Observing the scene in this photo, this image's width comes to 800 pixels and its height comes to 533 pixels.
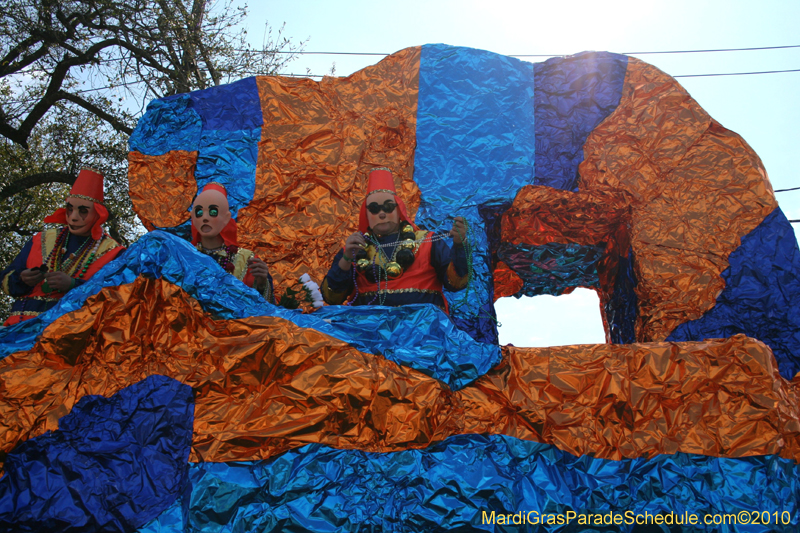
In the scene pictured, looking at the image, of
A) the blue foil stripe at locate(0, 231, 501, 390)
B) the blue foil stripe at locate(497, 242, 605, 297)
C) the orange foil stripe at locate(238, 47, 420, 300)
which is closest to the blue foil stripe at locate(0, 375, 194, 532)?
the blue foil stripe at locate(0, 231, 501, 390)

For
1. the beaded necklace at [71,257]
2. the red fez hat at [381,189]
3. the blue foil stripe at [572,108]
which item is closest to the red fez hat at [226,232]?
the beaded necklace at [71,257]

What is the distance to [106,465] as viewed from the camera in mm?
2078

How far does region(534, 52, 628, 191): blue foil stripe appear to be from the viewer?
13.3 ft

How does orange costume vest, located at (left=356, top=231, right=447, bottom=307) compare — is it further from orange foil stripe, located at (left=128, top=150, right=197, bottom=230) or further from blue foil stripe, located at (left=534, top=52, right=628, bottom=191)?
orange foil stripe, located at (left=128, top=150, right=197, bottom=230)

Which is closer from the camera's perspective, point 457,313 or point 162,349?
point 162,349

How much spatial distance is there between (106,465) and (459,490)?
1.34 m

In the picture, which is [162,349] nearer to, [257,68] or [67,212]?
[67,212]

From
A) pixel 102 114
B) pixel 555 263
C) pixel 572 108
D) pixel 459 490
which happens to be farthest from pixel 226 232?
pixel 102 114

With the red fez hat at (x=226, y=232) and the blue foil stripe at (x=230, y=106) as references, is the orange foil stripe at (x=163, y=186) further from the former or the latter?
the red fez hat at (x=226, y=232)

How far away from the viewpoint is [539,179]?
4.04 meters

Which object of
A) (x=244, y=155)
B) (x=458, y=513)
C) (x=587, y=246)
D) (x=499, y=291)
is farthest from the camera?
(x=499, y=291)

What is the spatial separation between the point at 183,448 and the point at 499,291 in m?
3.98

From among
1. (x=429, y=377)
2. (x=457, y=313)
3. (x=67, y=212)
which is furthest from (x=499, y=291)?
(x=67, y=212)

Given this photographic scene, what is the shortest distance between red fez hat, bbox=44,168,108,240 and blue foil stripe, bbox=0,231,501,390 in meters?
1.32
